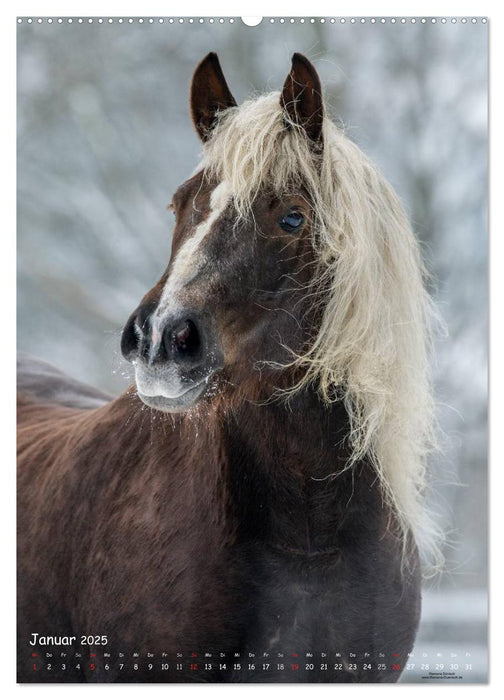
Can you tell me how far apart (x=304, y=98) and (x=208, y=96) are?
9.7 inches

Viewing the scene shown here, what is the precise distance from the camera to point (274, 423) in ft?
4.40

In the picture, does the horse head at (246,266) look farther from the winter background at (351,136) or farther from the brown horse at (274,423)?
the winter background at (351,136)

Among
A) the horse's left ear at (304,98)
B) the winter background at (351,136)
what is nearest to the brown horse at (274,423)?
the horse's left ear at (304,98)

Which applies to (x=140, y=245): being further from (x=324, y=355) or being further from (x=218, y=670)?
(x=218, y=670)

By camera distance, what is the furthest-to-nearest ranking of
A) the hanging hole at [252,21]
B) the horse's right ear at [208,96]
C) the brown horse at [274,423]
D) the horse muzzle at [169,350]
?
the hanging hole at [252,21] → the horse's right ear at [208,96] → the brown horse at [274,423] → the horse muzzle at [169,350]

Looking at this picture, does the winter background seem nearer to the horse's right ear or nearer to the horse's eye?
the horse's right ear

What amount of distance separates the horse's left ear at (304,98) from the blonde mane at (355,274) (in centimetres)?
2

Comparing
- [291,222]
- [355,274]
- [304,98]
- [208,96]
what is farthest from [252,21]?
[355,274]

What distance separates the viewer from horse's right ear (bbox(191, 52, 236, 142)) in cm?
143

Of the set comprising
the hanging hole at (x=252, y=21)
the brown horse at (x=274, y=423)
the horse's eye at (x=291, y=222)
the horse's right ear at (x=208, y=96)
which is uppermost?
the hanging hole at (x=252, y=21)

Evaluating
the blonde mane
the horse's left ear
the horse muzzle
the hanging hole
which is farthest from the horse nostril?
the hanging hole

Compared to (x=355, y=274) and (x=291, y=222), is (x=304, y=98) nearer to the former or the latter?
(x=291, y=222)

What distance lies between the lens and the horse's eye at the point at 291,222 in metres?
1.29

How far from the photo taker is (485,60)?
170 centimetres
